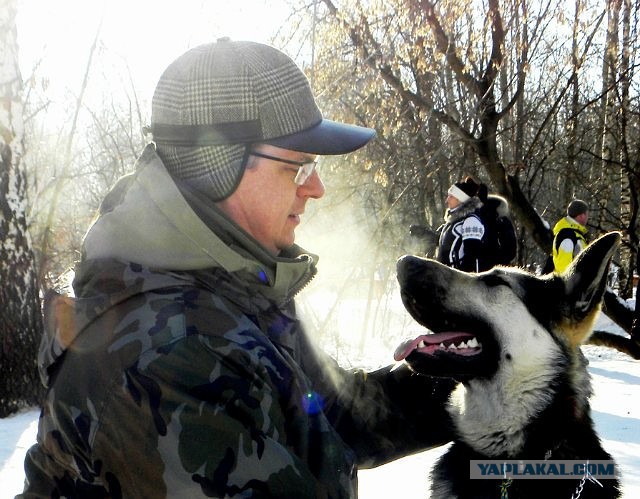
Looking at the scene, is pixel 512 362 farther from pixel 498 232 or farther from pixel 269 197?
pixel 498 232

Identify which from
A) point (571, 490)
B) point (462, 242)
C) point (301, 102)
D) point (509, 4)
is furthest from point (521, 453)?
point (509, 4)

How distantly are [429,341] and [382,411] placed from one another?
52 centimetres

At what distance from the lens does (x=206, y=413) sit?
112cm

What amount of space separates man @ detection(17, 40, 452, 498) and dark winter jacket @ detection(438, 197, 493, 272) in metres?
5.09

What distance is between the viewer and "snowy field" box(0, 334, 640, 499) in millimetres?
4051

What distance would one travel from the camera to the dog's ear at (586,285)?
2.38 metres

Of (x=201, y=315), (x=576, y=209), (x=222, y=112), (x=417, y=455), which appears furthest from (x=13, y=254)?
(x=576, y=209)

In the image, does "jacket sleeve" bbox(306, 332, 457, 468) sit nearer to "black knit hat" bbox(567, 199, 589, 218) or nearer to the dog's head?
the dog's head

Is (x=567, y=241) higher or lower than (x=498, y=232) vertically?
lower

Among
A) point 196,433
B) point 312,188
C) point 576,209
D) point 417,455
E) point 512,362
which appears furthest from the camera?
point 576,209

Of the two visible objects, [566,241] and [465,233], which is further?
[566,241]

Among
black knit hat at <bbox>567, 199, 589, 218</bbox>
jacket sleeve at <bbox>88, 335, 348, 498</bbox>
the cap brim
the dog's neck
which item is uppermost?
the cap brim

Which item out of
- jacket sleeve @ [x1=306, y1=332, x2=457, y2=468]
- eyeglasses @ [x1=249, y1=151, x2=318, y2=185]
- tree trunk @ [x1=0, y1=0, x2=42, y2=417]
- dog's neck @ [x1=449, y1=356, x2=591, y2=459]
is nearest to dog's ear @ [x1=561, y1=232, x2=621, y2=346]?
dog's neck @ [x1=449, y1=356, x2=591, y2=459]

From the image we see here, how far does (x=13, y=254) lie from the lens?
548 cm
